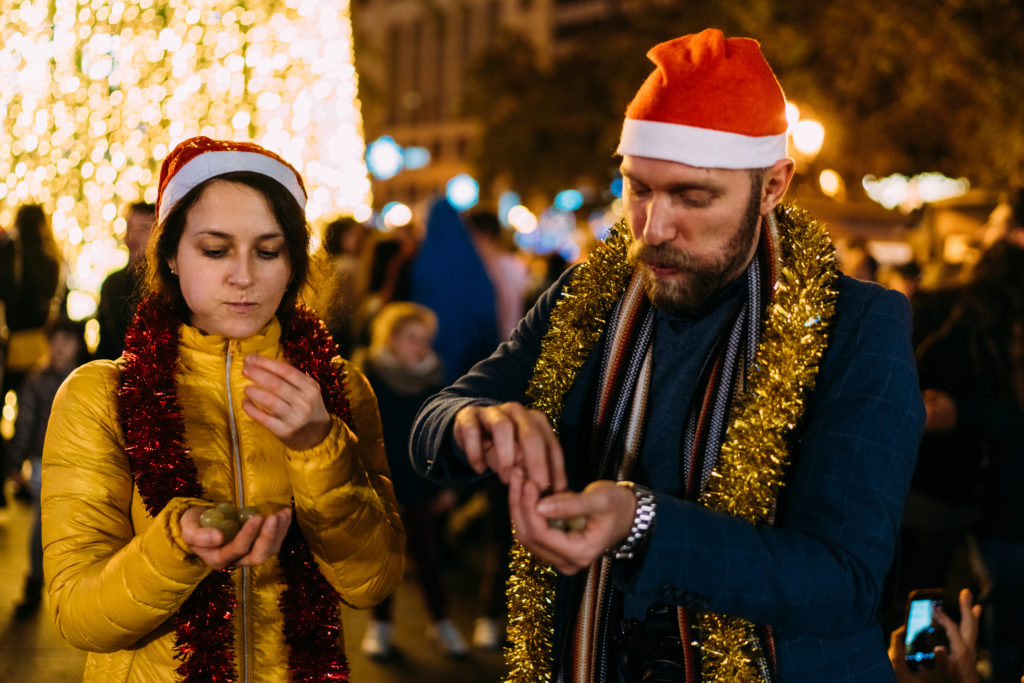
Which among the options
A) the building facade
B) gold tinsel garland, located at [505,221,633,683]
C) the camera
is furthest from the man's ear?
the building facade

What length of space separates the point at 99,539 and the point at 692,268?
1321 mm

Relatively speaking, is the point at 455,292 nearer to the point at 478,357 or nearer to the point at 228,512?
the point at 478,357

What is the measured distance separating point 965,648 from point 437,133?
81393mm

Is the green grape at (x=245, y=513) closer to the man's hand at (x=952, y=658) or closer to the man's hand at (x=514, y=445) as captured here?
the man's hand at (x=514, y=445)

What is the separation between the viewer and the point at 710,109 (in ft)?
6.53

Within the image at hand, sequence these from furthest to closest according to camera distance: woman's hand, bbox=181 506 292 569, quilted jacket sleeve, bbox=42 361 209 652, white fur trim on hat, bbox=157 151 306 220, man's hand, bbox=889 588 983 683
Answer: man's hand, bbox=889 588 983 683 < white fur trim on hat, bbox=157 151 306 220 < quilted jacket sleeve, bbox=42 361 209 652 < woman's hand, bbox=181 506 292 569

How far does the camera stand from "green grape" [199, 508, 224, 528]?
1.98m

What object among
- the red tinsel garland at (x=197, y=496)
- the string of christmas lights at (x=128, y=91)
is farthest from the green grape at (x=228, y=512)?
the string of christmas lights at (x=128, y=91)

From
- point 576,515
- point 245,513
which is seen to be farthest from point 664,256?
point 245,513

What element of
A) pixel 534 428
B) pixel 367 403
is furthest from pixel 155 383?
pixel 534 428

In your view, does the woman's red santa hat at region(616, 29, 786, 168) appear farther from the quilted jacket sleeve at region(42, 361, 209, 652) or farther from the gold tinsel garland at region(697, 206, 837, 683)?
the quilted jacket sleeve at region(42, 361, 209, 652)

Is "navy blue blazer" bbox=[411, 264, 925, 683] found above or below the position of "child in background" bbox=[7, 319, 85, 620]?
below

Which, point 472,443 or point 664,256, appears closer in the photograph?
point 472,443

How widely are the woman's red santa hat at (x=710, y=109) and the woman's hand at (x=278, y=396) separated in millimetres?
752
